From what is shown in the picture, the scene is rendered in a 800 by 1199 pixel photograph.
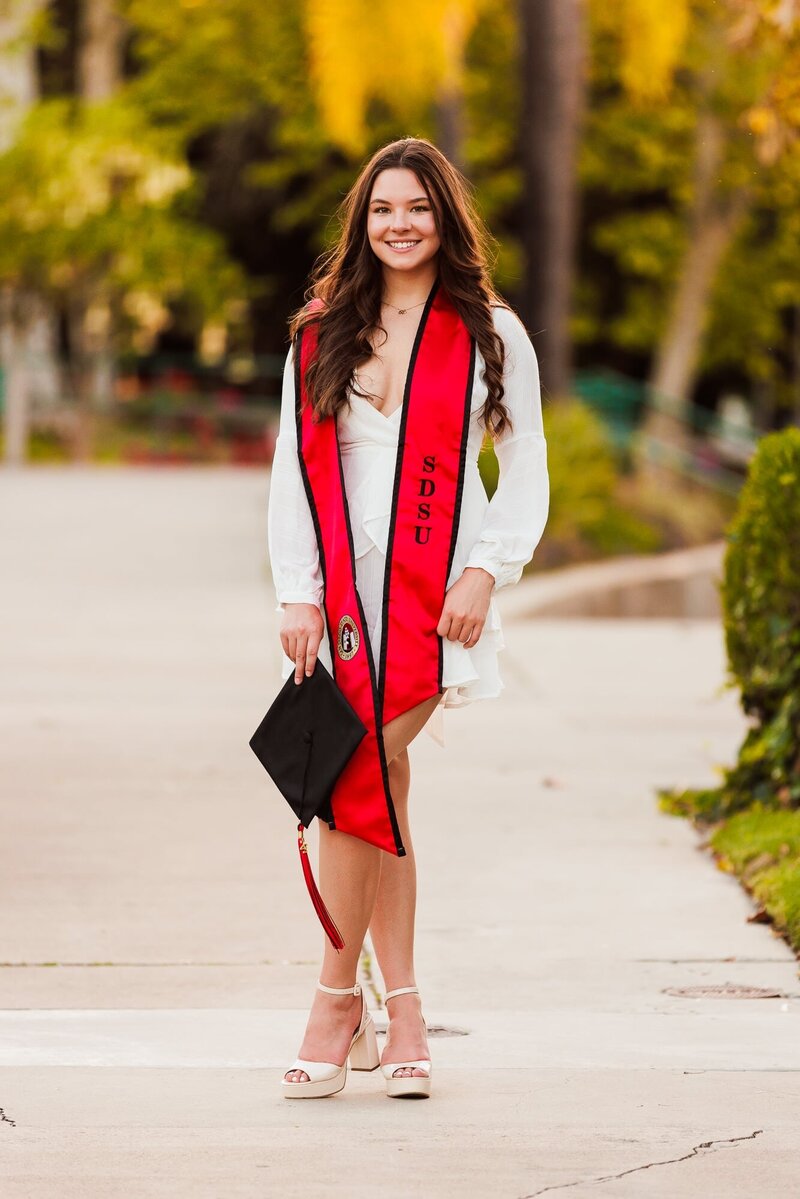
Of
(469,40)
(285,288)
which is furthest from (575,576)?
(285,288)

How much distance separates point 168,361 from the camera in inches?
1715

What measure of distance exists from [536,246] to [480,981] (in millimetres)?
14664

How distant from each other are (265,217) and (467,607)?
3786 cm

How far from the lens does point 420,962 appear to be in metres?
5.68

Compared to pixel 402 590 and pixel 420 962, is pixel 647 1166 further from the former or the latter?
pixel 420 962

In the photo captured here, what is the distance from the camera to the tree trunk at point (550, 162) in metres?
18.9

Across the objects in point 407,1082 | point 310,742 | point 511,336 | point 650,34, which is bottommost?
point 407,1082

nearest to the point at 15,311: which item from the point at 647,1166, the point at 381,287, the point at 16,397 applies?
the point at 16,397

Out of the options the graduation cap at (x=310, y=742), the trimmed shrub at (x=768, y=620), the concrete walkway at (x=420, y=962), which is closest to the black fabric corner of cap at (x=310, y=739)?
the graduation cap at (x=310, y=742)

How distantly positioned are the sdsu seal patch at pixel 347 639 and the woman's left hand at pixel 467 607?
18cm

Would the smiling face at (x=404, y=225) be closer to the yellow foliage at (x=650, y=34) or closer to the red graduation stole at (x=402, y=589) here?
the red graduation stole at (x=402, y=589)

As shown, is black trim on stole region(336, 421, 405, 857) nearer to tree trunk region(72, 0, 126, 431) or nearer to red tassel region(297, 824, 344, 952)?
red tassel region(297, 824, 344, 952)

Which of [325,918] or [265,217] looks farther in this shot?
[265,217]

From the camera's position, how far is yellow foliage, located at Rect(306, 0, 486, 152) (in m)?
20.3
